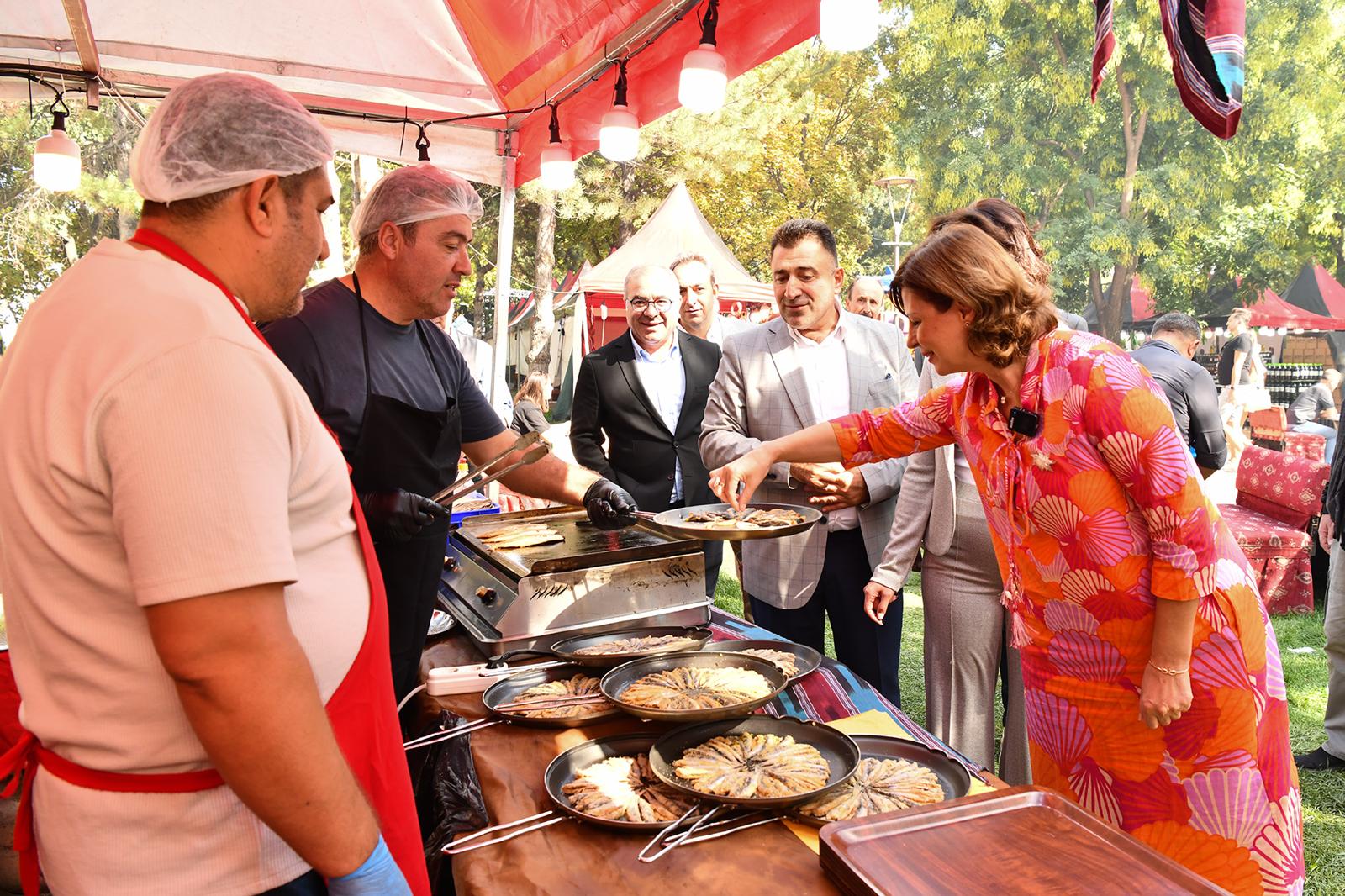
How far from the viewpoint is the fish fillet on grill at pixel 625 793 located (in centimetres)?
152

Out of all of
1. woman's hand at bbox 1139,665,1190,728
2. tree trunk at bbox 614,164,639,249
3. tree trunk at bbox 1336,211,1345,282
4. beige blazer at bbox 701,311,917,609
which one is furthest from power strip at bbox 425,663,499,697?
tree trunk at bbox 1336,211,1345,282

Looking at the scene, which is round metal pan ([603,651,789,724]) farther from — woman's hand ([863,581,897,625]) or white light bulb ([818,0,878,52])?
white light bulb ([818,0,878,52])

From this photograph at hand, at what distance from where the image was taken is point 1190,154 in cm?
2253

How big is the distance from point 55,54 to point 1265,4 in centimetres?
2667

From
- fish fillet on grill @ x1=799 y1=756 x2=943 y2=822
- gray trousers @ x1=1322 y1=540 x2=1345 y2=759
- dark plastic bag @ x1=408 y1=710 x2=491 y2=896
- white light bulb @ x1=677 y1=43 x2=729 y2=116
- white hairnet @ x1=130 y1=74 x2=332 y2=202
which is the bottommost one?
gray trousers @ x1=1322 y1=540 x2=1345 y2=759

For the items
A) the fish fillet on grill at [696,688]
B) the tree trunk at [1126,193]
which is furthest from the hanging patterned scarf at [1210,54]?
the tree trunk at [1126,193]

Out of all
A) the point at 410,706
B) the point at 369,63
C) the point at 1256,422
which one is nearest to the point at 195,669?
the point at 410,706

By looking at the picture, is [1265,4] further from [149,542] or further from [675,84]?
[149,542]

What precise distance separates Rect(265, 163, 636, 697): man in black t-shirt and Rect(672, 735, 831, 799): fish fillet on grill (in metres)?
0.97

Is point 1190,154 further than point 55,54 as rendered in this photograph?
Yes

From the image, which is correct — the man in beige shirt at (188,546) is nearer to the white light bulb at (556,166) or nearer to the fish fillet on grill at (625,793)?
the fish fillet on grill at (625,793)

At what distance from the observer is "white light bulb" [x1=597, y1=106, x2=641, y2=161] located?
452 cm

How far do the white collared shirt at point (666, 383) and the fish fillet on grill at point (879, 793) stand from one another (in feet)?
9.37

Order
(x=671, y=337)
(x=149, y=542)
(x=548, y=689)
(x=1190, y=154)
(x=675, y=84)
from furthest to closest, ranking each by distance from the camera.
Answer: (x=1190, y=154) < (x=671, y=337) < (x=675, y=84) < (x=548, y=689) < (x=149, y=542)
